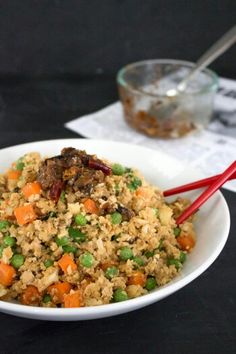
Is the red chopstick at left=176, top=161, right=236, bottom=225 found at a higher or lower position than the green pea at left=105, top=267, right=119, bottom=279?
higher

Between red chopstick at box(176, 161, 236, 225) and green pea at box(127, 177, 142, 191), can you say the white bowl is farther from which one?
green pea at box(127, 177, 142, 191)

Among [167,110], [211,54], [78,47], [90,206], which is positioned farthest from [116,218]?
[78,47]

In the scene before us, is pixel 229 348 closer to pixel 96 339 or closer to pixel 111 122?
pixel 96 339

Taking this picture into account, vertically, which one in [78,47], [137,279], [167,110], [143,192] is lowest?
[137,279]

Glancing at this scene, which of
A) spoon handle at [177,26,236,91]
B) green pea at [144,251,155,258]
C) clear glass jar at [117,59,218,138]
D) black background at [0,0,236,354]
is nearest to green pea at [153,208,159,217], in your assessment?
green pea at [144,251,155,258]

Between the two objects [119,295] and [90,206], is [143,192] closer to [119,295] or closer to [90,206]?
[90,206]

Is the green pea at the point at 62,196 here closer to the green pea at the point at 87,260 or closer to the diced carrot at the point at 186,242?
the green pea at the point at 87,260
